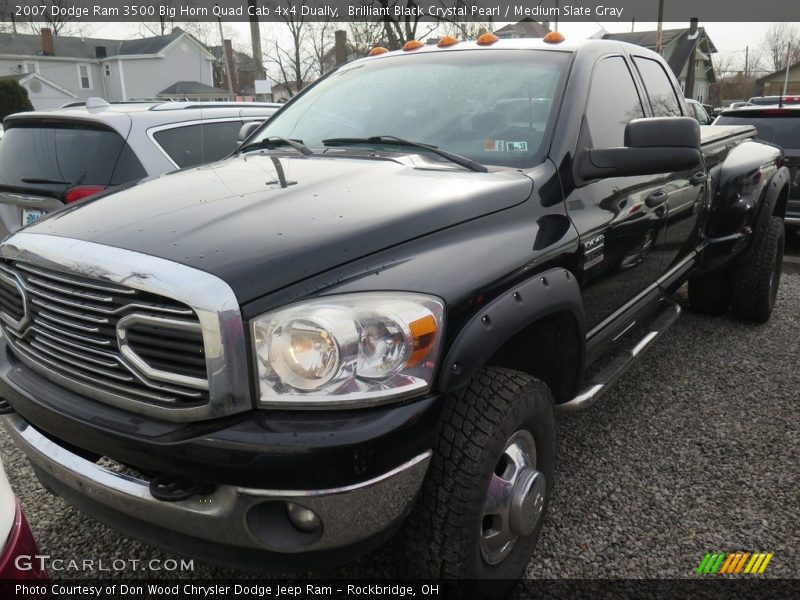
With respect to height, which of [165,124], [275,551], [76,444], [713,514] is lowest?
[713,514]

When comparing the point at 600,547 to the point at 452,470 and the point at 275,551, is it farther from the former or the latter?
the point at 275,551

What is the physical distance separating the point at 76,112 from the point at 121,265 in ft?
10.8

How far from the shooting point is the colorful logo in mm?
2293

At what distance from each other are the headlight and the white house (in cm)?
3932

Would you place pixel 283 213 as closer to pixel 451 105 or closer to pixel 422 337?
pixel 422 337

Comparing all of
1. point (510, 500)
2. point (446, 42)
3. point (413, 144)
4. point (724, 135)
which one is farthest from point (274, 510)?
point (724, 135)

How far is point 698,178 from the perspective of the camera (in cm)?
358

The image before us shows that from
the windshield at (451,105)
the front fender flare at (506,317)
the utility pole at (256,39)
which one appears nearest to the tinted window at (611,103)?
the windshield at (451,105)

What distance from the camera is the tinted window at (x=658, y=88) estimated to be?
11.2ft

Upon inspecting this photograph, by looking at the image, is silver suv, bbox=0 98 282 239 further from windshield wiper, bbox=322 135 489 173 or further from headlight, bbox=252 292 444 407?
headlight, bbox=252 292 444 407

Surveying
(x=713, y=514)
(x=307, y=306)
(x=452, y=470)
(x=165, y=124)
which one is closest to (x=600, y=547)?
(x=713, y=514)

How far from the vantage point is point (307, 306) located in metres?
1.57

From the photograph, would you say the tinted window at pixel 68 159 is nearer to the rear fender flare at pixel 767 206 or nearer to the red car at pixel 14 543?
the red car at pixel 14 543

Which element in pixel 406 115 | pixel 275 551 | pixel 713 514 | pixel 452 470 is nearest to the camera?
pixel 275 551
